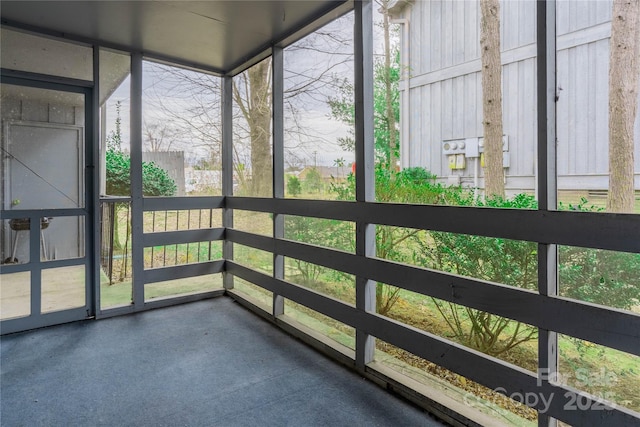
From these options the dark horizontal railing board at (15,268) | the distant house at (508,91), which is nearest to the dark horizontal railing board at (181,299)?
the dark horizontal railing board at (15,268)

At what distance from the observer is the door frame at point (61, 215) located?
126 inches

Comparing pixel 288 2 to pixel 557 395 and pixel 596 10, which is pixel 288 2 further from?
pixel 557 395

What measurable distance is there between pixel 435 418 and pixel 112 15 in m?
3.59

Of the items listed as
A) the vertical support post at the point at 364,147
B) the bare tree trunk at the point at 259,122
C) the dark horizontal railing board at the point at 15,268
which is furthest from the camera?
the bare tree trunk at the point at 259,122

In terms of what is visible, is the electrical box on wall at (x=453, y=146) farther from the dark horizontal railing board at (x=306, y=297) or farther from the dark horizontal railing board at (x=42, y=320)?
the dark horizontal railing board at (x=42, y=320)

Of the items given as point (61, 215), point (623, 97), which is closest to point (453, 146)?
point (623, 97)

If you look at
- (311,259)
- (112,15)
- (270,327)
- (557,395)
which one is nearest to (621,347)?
(557,395)

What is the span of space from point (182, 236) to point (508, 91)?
134 inches

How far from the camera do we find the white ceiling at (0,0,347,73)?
108 inches

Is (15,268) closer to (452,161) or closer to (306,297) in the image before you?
(306,297)

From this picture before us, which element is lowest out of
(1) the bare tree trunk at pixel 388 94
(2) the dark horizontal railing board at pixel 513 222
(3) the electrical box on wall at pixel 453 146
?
(2) the dark horizontal railing board at pixel 513 222

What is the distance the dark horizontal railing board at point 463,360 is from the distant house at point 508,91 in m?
0.84

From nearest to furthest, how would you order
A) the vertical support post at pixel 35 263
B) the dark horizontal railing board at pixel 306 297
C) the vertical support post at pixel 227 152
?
the dark horizontal railing board at pixel 306 297, the vertical support post at pixel 35 263, the vertical support post at pixel 227 152

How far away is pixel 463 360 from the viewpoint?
6.19ft
